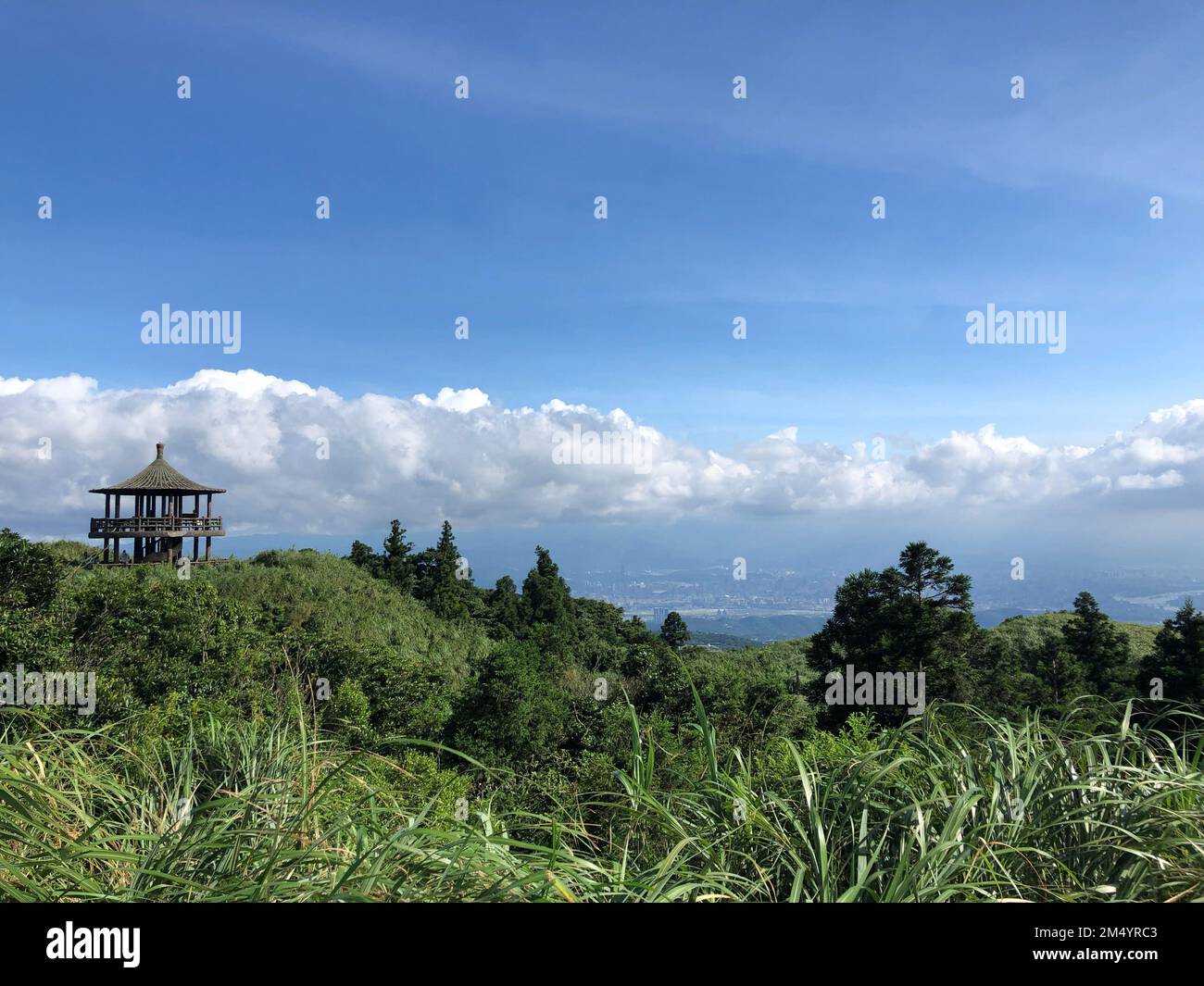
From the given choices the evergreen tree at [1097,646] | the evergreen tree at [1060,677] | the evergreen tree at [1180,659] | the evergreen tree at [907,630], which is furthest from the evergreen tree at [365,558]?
Result: the evergreen tree at [1180,659]

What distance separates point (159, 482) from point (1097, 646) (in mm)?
36217

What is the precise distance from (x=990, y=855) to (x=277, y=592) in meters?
30.1

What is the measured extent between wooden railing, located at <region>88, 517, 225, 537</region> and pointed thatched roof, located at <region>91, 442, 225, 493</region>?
114 cm

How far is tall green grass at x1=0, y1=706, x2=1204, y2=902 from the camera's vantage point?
2.27 metres

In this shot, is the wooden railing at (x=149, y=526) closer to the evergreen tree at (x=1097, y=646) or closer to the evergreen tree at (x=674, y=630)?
the evergreen tree at (x=674, y=630)

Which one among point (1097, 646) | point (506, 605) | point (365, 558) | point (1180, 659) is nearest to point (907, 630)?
point (1097, 646)

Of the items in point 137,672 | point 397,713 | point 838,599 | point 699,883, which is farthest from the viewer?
point 838,599

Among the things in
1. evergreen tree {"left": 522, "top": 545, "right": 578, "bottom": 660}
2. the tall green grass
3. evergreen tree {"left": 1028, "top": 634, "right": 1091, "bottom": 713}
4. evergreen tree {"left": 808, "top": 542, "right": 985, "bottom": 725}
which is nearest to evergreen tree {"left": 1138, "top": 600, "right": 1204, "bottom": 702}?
evergreen tree {"left": 1028, "top": 634, "right": 1091, "bottom": 713}

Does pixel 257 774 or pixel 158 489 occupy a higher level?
pixel 158 489

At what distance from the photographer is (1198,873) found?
225 cm
